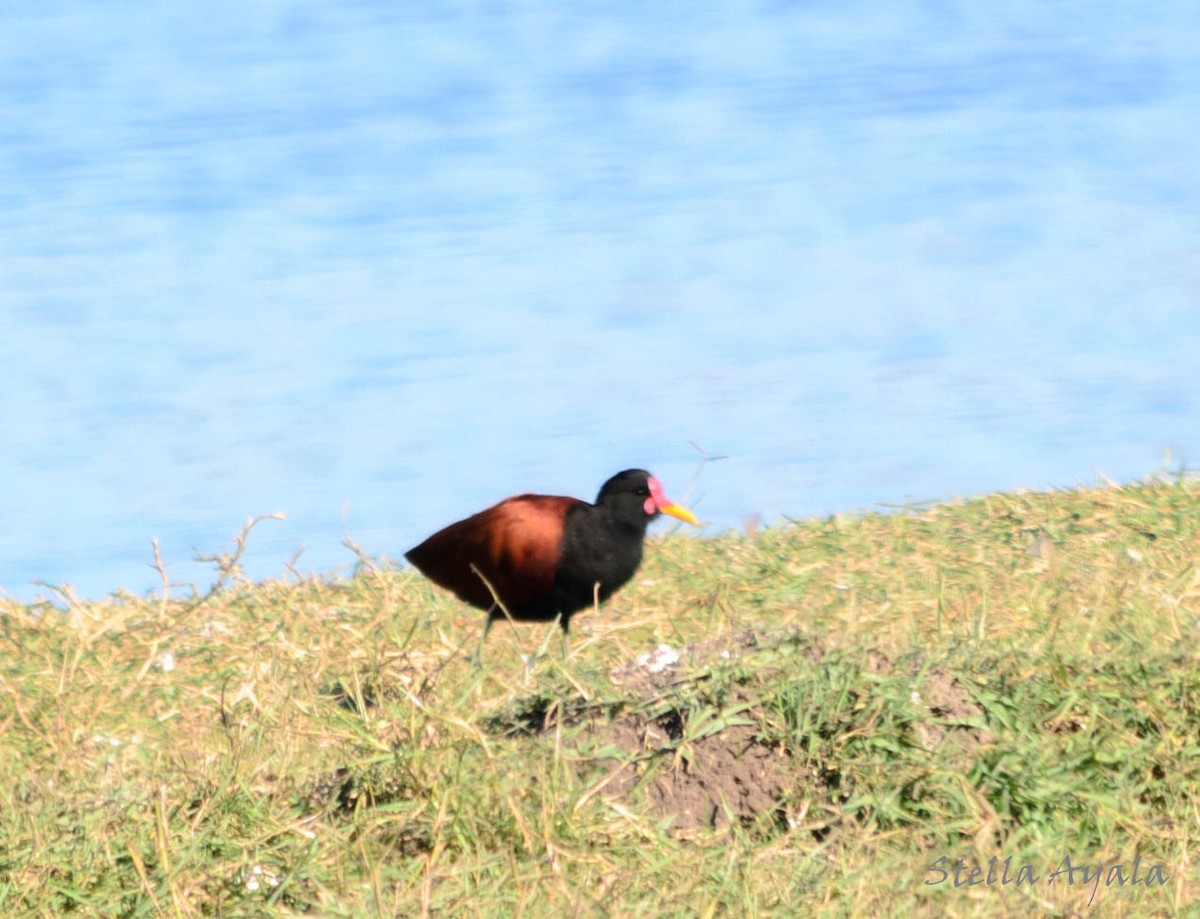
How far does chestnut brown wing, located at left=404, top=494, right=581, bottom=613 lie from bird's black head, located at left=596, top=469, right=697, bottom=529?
177mm

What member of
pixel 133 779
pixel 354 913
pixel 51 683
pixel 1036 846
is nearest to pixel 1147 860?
pixel 1036 846

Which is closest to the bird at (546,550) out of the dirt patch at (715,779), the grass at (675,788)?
the grass at (675,788)

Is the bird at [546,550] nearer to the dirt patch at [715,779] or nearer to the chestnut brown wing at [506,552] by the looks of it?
the chestnut brown wing at [506,552]

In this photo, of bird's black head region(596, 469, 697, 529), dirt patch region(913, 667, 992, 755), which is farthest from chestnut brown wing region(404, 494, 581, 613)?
dirt patch region(913, 667, 992, 755)

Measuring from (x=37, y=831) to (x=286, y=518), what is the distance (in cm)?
210

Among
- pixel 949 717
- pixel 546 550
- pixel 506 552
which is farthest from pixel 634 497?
pixel 949 717

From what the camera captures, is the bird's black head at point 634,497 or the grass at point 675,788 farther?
the bird's black head at point 634,497

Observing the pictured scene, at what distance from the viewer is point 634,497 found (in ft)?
26.5

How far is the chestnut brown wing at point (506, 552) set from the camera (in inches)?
303

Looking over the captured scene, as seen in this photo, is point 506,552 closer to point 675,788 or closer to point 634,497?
point 634,497

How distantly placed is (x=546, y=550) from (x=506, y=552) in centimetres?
19

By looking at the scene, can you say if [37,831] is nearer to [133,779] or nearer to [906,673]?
[133,779]

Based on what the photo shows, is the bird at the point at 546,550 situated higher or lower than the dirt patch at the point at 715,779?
lower

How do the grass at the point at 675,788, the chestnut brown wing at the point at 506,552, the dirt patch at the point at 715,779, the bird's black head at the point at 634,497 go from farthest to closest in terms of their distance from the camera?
1. the bird's black head at the point at 634,497
2. the chestnut brown wing at the point at 506,552
3. the dirt patch at the point at 715,779
4. the grass at the point at 675,788
